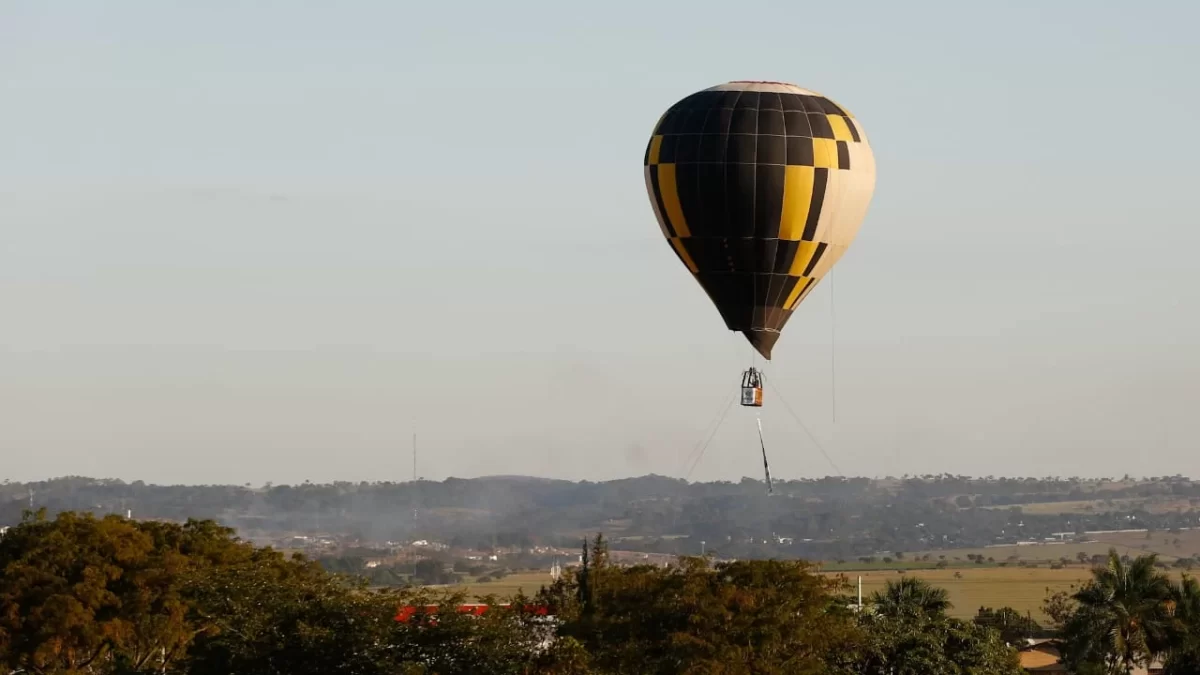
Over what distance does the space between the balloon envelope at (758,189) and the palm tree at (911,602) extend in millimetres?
12089

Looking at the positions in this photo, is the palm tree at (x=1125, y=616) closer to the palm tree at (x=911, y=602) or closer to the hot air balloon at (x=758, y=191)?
the palm tree at (x=911, y=602)

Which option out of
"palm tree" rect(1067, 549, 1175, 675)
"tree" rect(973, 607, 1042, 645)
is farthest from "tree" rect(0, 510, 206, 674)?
"tree" rect(973, 607, 1042, 645)

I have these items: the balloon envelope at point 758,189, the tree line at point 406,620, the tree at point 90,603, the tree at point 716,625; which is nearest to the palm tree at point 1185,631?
the tree line at point 406,620

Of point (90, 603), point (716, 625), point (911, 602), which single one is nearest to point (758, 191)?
point (716, 625)

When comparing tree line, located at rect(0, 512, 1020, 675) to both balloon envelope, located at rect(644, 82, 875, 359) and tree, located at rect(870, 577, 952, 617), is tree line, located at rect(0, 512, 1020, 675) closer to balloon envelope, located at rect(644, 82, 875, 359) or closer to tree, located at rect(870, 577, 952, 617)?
tree, located at rect(870, 577, 952, 617)

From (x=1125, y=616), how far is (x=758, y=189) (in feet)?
Answer: 80.2

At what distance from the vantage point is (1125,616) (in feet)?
270

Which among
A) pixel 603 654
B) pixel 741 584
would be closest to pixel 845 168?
pixel 741 584

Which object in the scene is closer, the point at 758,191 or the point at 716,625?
the point at 716,625

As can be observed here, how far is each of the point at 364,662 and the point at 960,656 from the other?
2697 cm

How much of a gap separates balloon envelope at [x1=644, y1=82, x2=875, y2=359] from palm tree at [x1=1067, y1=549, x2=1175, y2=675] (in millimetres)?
19390

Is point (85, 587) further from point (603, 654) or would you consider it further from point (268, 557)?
point (603, 654)

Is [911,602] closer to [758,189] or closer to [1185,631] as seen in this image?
[1185,631]

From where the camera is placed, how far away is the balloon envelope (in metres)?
71.4
